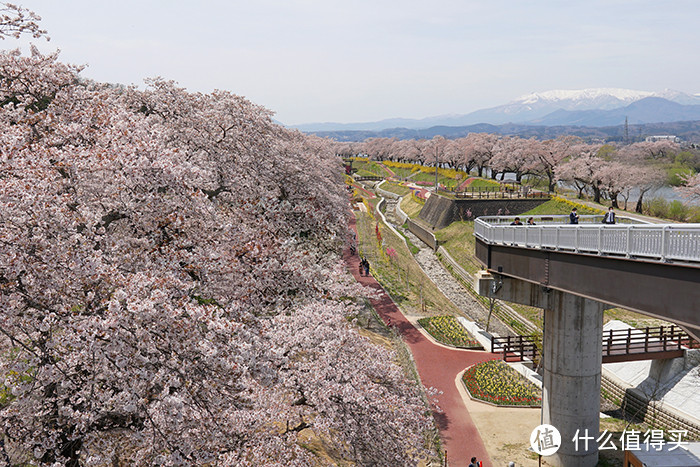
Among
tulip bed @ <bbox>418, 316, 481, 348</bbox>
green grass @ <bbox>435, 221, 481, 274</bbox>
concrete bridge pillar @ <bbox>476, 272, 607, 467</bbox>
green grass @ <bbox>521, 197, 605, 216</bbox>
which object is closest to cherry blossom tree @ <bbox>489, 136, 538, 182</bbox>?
green grass @ <bbox>521, 197, 605, 216</bbox>

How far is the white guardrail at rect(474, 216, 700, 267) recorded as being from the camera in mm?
10297

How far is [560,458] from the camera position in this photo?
17.6m

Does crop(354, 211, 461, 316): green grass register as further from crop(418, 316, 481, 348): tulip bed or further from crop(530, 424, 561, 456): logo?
crop(530, 424, 561, 456): logo

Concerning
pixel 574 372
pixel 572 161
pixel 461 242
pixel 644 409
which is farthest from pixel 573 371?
pixel 572 161

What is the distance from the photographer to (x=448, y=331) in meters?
29.7

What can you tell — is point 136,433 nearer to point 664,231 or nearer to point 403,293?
point 664,231

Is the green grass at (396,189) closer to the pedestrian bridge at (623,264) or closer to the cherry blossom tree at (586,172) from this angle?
the cherry blossom tree at (586,172)

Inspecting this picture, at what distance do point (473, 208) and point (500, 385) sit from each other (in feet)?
140

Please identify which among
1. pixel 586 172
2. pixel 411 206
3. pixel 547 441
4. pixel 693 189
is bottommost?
pixel 547 441

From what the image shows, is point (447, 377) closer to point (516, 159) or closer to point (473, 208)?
point (473, 208)

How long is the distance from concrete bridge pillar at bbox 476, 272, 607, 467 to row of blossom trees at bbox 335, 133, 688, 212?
109 ft

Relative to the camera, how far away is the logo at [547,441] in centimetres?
1764

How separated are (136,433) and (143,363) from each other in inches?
61.9

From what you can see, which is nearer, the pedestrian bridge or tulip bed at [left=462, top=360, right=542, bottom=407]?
the pedestrian bridge
